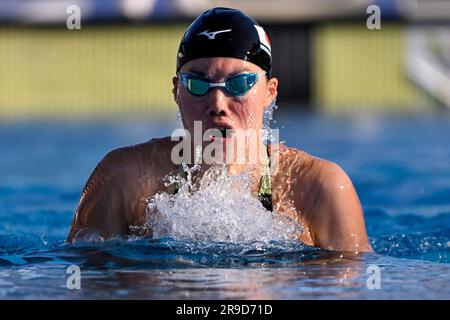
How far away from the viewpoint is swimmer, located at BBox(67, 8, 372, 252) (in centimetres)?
374

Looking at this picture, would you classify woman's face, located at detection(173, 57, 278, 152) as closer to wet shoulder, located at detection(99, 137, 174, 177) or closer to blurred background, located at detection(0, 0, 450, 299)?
wet shoulder, located at detection(99, 137, 174, 177)

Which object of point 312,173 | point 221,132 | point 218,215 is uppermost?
point 221,132

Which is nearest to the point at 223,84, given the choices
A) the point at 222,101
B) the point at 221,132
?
the point at 222,101

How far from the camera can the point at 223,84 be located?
3760 mm

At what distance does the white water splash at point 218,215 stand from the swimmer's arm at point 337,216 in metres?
0.12

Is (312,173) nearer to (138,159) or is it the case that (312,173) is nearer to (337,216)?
(337,216)

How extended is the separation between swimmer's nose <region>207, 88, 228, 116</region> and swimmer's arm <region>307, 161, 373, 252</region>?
18.1 inches

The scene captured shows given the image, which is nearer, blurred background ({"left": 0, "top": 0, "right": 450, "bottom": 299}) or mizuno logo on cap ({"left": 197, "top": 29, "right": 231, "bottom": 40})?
mizuno logo on cap ({"left": 197, "top": 29, "right": 231, "bottom": 40})

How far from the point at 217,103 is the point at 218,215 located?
1.67 feet

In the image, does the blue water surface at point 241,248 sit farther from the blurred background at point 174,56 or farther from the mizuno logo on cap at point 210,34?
the blurred background at point 174,56

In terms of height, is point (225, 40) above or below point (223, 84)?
above

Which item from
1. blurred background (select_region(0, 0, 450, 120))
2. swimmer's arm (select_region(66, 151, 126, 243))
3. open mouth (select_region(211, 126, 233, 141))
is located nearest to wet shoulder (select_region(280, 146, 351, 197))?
open mouth (select_region(211, 126, 233, 141))

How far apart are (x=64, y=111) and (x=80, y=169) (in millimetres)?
5129

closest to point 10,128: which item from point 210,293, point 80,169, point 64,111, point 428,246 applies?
point 64,111
